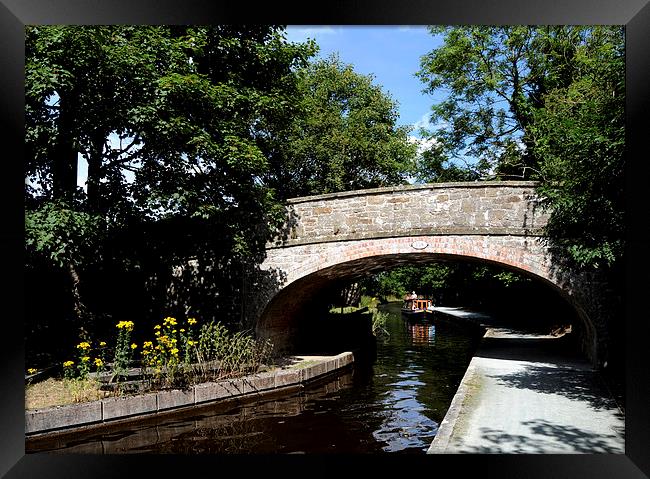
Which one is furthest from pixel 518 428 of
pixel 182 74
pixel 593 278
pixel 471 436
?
pixel 182 74

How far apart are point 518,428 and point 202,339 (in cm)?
456

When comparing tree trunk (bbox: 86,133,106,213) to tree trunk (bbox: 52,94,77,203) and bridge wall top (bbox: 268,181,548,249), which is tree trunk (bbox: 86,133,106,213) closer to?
tree trunk (bbox: 52,94,77,203)

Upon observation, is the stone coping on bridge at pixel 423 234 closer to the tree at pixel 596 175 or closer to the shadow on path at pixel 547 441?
the tree at pixel 596 175

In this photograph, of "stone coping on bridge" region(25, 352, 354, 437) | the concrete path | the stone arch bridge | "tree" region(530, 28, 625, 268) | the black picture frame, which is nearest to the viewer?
the black picture frame

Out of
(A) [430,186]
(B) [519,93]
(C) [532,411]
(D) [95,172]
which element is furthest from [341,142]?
(C) [532,411]

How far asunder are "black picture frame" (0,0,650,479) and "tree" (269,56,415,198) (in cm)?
1223

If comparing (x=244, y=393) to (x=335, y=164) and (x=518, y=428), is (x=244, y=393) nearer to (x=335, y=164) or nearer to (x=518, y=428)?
(x=518, y=428)

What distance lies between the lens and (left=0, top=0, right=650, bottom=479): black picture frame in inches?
145

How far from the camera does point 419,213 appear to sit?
8.70 metres

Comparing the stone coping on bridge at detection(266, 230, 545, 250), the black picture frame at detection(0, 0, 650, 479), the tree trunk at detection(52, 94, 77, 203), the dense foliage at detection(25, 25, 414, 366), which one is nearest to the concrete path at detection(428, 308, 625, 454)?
the black picture frame at detection(0, 0, 650, 479)
